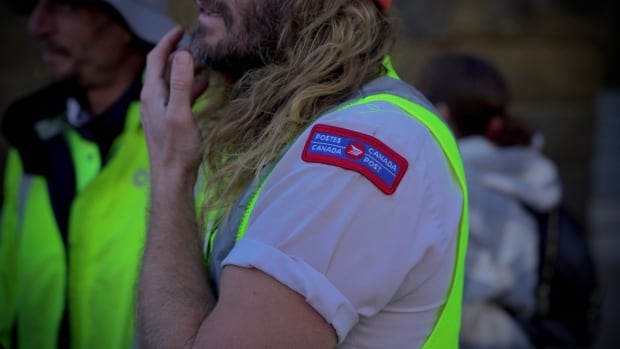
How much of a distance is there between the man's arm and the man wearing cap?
66 centimetres

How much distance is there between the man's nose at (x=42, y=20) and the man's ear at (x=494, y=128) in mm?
1594

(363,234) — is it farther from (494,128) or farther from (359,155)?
(494,128)

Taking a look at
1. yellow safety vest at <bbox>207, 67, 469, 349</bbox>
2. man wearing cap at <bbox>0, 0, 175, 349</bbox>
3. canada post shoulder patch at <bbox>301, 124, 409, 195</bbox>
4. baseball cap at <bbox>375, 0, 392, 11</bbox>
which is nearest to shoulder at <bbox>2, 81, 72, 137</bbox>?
man wearing cap at <bbox>0, 0, 175, 349</bbox>

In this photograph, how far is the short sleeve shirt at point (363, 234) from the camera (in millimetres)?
1570

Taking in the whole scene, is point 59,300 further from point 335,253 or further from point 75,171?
point 335,253

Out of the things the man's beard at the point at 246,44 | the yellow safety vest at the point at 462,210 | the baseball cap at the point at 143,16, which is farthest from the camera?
the baseball cap at the point at 143,16

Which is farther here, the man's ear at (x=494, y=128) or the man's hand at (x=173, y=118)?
the man's ear at (x=494, y=128)

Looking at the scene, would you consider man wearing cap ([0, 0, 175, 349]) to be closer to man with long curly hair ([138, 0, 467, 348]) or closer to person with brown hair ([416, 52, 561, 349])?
man with long curly hair ([138, 0, 467, 348])

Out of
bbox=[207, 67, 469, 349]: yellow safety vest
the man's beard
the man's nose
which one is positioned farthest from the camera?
the man's nose

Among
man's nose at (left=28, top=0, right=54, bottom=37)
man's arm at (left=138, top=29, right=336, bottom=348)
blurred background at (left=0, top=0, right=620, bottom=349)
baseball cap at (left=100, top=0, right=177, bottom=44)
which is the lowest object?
blurred background at (left=0, top=0, right=620, bottom=349)

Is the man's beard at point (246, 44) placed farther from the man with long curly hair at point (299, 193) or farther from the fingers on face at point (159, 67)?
the fingers on face at point (159, 67)

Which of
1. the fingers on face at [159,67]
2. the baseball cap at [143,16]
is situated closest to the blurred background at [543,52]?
the baseball cap at [143,16]

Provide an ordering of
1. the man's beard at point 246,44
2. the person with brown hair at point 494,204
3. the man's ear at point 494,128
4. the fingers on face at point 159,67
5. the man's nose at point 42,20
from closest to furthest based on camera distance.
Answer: the man's beard at point 246,44 → the fingers on face at point 159,67 → the man's nose at point 42,20 → the person with brown hair at point 494,204 → the man's ear at point 494,128

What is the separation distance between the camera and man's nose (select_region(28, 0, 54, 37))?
2.97m
